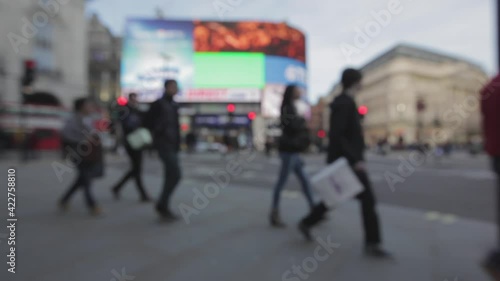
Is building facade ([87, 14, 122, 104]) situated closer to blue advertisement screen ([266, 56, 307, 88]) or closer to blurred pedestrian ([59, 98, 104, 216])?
blue advertisement screen ([266, 56, 307, 88])

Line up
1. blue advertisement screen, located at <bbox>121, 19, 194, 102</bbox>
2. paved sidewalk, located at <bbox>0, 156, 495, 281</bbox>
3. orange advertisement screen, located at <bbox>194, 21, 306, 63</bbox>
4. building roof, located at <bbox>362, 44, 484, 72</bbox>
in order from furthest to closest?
building roof, located at <bbox>362, 44, 484, 72</bbox>
orange advertisement screen, located at <bbox>194, 21, 306, 63</bbox>
blue advertisement screen, located at <bbox>121, 19, 194, 102</bbox>
paved sidewalk, located at <bbox>0, 156, 495, 281</bbox>

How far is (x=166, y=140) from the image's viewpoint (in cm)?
353

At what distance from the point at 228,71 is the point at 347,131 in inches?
1588

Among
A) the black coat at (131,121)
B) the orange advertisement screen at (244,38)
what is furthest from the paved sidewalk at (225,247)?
the orange advertisement screen at (244,38)

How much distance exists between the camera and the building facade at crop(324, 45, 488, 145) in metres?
65.9

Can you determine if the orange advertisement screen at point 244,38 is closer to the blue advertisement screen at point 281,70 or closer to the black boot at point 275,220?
the blue advertisement screen at point 281,70

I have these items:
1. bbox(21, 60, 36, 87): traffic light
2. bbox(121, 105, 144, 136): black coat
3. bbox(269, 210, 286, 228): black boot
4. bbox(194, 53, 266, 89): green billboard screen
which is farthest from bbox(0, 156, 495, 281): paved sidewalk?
bbox(194, 53, 266, 89): green billboard screen

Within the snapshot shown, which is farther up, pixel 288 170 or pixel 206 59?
pixel 206 59

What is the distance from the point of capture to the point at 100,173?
152 inches

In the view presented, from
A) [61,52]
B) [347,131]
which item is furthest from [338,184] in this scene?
[61,52]

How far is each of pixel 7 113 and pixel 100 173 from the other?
45.0ft

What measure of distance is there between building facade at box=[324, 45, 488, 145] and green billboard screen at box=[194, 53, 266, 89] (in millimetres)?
30085

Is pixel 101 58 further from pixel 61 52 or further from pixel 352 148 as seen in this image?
pixel 352 148

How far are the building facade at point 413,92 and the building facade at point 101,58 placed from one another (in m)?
43.7
